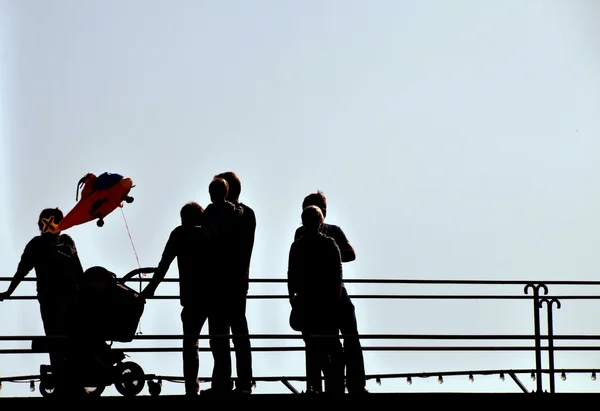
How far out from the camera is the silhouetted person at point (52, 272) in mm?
15844

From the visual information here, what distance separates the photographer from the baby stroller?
15468 millimetres

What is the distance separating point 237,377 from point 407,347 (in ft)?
5.00

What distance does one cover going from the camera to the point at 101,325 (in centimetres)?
1548

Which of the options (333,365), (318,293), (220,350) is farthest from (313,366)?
(220,350)

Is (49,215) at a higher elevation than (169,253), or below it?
higher

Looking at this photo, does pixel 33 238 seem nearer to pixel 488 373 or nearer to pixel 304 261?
pixel 304 261

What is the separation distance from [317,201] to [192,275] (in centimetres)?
132

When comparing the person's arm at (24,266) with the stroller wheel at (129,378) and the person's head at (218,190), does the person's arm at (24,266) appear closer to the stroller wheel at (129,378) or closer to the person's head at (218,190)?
the stroller wheel at (129,378)

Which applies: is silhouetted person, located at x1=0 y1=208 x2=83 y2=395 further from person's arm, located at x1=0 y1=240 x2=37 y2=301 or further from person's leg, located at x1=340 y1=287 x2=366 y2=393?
person's leg, located at x1=340 y1=287 x2=366 y2=393

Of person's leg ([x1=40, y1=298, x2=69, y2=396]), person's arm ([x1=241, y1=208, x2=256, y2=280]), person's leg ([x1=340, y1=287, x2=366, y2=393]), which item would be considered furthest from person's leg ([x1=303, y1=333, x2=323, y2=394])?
person's leg ([x1=40, y1=298, x2=69, y2=396])

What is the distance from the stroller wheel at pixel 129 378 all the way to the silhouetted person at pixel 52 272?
0.60 metres

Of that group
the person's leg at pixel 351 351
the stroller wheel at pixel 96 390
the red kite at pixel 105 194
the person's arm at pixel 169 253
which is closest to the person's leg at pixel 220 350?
the person's arm at pixel 169 253

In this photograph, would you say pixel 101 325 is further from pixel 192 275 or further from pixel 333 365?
pixel 333 365

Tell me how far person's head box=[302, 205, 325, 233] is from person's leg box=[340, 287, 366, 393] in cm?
69
